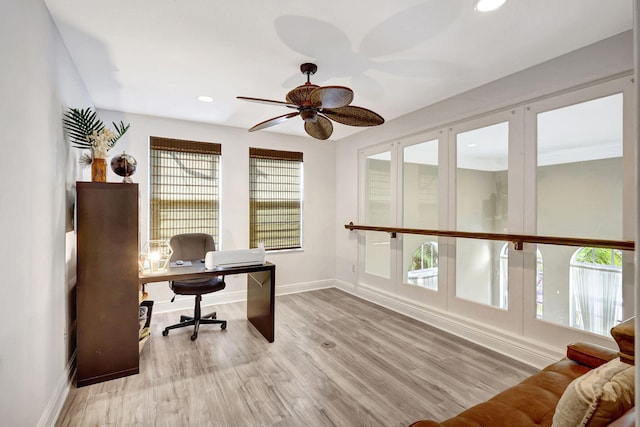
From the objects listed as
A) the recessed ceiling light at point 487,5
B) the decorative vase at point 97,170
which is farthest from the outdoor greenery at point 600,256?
the decorative vase at point 97,170

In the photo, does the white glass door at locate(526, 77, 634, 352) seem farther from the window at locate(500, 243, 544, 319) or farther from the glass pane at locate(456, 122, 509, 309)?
the glass pane at locate(456, 122, 509, 309)

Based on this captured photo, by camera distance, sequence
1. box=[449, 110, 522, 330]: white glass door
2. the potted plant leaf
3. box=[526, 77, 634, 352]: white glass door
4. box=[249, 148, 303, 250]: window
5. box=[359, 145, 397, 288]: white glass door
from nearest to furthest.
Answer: box=[526, 77, 634, 352]: white glass door < the potted plant leaf < box=[449, 110, 522, 330]: white glass door < box=[359, 145, 397, 288]: white glass door < box=[249, 148, 303, 250]: window

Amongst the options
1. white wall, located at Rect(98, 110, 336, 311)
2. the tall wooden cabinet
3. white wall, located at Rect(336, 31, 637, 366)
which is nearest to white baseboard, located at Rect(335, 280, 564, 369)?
white wall, located at Rect(336, 31, 637, 366)

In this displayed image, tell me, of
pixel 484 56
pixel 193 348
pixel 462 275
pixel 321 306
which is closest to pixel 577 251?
pixel 462 275

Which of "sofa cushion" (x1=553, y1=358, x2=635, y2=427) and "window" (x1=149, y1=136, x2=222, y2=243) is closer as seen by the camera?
"sofa cushion" (x1=553, y1=358, x2=635, y2=427)

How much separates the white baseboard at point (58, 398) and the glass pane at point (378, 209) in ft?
11.5

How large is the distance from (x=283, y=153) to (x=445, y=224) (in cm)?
268

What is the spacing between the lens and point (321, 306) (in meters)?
4.21

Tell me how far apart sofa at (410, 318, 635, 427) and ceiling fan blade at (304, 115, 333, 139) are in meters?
2.24

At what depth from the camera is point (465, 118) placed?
3.21 metres

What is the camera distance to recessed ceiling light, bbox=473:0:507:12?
1803 millimetres

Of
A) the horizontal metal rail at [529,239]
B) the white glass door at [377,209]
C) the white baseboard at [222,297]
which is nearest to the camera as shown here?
the horizontal metal rail at [529,239]

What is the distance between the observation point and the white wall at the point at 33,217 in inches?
53.7

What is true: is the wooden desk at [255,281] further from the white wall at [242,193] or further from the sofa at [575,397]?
the sofa at [575,397]
